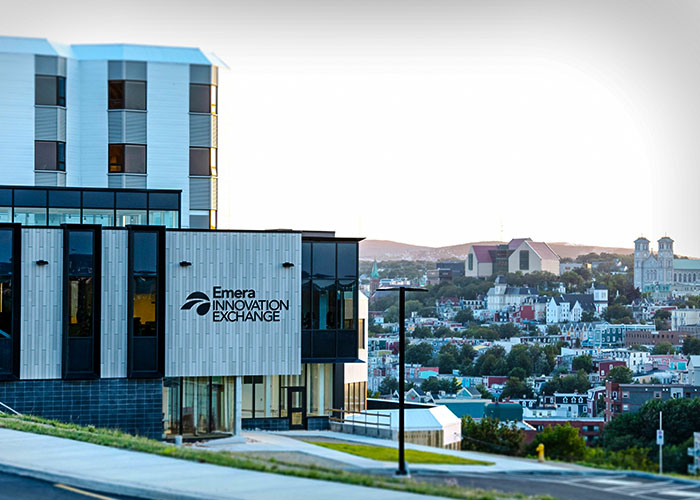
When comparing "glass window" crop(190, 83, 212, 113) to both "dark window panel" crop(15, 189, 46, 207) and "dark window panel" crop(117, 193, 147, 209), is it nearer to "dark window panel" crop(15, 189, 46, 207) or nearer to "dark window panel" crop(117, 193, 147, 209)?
"dark window panel" crop(117, 193, 147, 209)

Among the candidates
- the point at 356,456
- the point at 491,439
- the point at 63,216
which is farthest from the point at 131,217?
the point at 491,439

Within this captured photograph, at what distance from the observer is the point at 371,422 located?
1487 inches

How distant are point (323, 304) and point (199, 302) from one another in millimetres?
4451

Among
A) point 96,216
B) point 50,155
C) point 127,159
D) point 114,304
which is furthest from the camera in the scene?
point 50,155

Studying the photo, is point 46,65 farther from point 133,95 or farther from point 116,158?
point 116,158

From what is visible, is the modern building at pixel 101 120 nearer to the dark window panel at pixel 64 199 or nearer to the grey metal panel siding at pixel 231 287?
the dark window panel at pixel 64 199

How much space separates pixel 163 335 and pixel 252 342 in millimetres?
2932

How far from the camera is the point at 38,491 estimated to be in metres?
19.7

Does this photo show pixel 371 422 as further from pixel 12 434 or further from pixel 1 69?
pixel 1 69

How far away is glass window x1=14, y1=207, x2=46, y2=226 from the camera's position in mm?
41812

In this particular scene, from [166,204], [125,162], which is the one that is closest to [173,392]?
[166,204]

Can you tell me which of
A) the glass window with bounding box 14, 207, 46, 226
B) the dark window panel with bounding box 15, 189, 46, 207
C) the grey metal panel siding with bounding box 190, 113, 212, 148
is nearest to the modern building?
the grey metal panel siding with bounding box 190, 113, 212, 148

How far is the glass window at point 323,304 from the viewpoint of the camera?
38.4 m

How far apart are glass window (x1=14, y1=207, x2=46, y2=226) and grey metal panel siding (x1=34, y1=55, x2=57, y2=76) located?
17767mm
